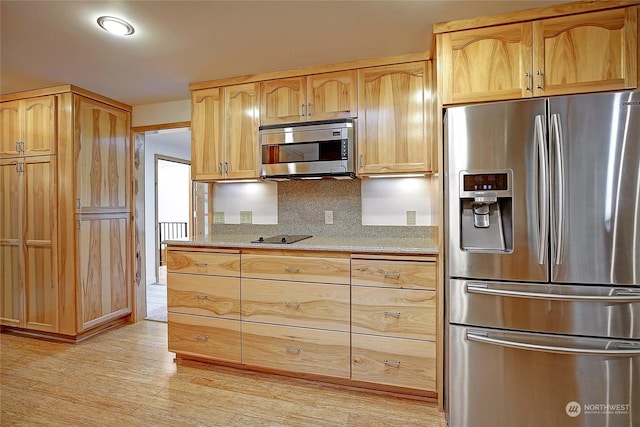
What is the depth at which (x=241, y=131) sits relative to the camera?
2693 mm

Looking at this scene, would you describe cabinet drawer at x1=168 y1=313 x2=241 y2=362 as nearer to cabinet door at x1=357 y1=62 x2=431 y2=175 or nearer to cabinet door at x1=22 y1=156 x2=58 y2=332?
cabinet door at x1=22 y1=156 x2=58 y2=332

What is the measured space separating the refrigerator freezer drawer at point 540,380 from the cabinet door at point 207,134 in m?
2.18

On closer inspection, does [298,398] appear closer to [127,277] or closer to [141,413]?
[141,413]

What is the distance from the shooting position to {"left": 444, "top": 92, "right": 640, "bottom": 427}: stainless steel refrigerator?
1585 mm

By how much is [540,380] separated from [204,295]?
7.05ft

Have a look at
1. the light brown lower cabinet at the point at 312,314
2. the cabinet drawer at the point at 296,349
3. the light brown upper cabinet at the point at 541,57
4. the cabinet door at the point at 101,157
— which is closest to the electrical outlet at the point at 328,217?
the light brown lower cabinet at the point at 312,314

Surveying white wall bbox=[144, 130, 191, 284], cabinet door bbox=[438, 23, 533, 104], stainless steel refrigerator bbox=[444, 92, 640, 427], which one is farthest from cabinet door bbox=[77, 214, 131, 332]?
cabinet door bbox=[438, 23, 533, 104]

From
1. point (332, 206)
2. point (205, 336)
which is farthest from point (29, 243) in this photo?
point (332, 206)

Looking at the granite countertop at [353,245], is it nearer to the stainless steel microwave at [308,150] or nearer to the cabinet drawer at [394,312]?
the cabinet drawer at [394,312]

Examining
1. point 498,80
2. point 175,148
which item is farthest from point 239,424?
point 175,148

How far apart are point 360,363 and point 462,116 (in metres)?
1.61

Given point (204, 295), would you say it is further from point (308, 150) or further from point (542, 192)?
point (542, 192)

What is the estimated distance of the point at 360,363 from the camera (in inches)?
83.0

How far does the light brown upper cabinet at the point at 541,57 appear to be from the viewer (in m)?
1.70
